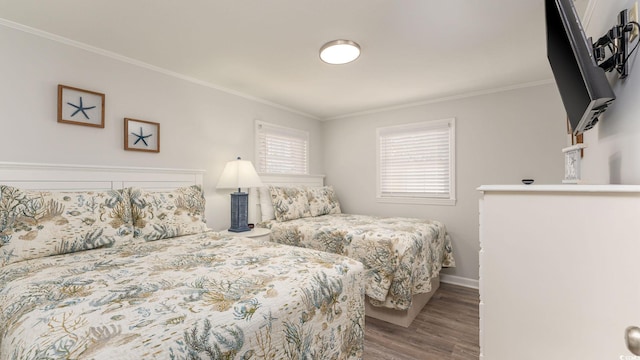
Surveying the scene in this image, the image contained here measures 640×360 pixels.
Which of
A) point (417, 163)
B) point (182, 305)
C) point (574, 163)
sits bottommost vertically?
point (182, 305)

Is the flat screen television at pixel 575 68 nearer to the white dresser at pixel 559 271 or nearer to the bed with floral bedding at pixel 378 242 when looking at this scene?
the white dresser at pixel 559 271

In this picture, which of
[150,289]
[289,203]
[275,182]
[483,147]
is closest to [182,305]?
[150,289]

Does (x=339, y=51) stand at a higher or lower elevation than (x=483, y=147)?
higher

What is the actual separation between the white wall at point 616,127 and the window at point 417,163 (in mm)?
1787

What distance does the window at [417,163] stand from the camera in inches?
137

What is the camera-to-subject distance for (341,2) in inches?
65.9

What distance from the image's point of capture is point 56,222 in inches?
65.2

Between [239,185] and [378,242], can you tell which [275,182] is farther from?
[378,242]

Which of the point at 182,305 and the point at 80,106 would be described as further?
the point at 80,106

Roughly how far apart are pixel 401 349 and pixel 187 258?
5.43 ft

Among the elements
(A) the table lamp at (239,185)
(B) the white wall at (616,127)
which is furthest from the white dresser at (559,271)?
(A) the table lamp at (239,185)

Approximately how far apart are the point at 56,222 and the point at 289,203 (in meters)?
2.17

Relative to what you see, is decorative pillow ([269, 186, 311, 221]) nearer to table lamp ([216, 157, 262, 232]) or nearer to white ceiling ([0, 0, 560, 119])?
table lamp ([216, 157, 262, 232])

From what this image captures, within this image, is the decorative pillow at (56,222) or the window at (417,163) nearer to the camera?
the decorative pillow at (56,222)
